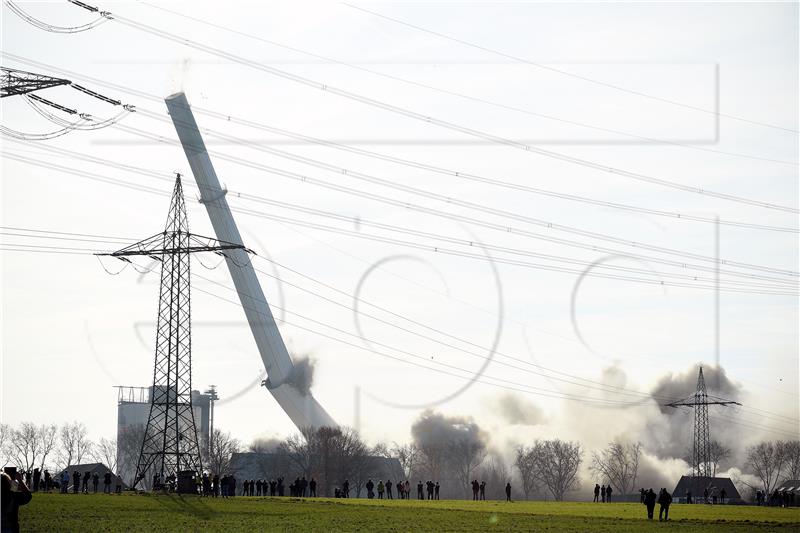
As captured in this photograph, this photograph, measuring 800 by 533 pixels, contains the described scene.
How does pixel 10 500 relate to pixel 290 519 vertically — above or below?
above

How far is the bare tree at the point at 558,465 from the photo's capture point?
463 ft

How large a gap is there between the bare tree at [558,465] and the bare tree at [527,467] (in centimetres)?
79

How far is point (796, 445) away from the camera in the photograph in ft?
502

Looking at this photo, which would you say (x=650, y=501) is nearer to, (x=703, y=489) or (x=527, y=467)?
(x=703, y=489)

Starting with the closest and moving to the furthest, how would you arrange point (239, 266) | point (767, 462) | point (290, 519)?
1. point (290, 519)
2. point (239, 266)
3. point (767, 462)

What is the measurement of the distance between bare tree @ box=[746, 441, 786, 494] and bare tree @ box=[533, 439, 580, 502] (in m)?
17.2

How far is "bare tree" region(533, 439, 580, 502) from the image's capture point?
5556 inches

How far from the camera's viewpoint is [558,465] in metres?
145

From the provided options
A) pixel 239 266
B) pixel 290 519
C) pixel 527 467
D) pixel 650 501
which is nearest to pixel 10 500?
pixel 290 519

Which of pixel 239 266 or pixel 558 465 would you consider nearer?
pixel 239 266

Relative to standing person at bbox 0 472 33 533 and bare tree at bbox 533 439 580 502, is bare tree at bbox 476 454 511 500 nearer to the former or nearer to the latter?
bare tree at bbox 533 439 580 502

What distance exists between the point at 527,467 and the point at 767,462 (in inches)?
1229

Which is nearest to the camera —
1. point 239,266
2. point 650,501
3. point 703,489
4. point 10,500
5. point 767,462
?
point 10,500

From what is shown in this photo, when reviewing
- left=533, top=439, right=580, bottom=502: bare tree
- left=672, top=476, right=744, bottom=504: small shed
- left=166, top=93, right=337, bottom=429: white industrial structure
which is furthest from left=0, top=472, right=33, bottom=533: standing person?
left=533, top=439, right=580, bottom=502: bare tree
